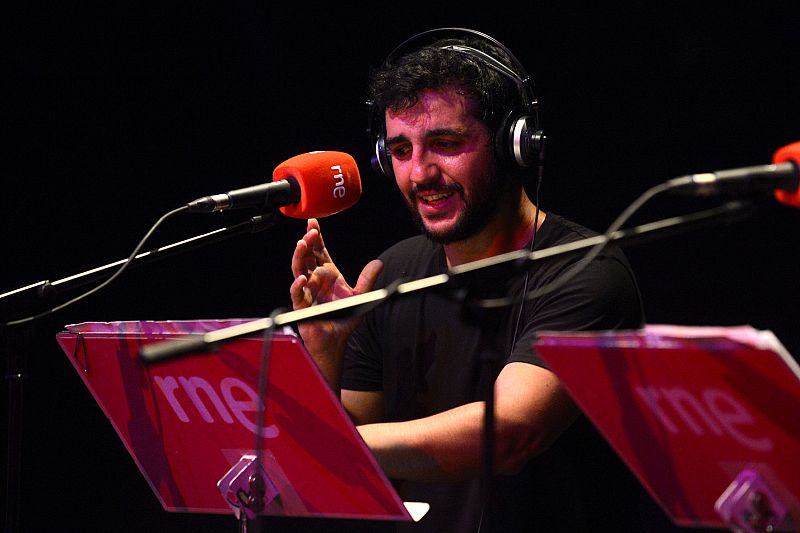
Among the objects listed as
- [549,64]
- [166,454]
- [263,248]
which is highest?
[549,64]

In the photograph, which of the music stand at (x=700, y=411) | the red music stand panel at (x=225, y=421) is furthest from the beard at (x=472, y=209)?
the music stand at (x=700, y=411)

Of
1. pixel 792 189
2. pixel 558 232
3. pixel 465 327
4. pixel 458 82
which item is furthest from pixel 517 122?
pixel 792 189

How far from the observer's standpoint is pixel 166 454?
182 centimetres

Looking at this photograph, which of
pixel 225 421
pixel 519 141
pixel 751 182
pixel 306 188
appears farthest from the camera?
pixel 519 141

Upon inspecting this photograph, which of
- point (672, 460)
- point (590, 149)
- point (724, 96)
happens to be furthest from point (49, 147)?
point (672, 460)

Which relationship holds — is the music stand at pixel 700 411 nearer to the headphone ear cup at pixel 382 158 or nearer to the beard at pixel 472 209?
the beard at pixel 472 209

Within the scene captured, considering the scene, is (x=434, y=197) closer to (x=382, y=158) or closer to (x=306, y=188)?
(x=382, y=158)

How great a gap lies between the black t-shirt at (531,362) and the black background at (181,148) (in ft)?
2.45

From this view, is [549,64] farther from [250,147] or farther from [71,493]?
[71,493]

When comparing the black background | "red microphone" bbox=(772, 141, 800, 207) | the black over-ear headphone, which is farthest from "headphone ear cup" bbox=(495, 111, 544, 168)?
"red microphone" bbox=(772, 141, 800, 207)

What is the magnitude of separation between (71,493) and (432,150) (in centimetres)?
209

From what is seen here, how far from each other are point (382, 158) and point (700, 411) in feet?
4.84

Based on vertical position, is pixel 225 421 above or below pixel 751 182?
below

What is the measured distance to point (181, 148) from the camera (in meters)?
3.67
